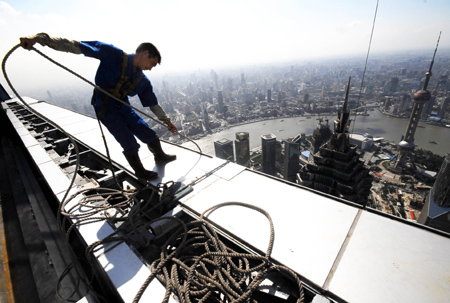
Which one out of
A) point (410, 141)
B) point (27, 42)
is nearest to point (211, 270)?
point (27, 42)

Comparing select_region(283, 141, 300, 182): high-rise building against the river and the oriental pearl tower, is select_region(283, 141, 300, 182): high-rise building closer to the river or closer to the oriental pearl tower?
the river

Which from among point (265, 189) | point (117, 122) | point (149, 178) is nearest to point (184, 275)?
point (265, 189)

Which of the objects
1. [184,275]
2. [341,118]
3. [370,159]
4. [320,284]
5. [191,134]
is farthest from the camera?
[191,134]

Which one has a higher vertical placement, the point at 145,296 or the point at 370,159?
the point at 145,296

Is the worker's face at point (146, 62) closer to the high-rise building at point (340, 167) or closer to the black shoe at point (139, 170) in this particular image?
the black shoe at point (139, 170)

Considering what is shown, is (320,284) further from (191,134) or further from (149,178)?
(191,134)

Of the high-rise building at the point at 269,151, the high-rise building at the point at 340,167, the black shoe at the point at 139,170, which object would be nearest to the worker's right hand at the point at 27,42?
the black shoe at the point at 139,170

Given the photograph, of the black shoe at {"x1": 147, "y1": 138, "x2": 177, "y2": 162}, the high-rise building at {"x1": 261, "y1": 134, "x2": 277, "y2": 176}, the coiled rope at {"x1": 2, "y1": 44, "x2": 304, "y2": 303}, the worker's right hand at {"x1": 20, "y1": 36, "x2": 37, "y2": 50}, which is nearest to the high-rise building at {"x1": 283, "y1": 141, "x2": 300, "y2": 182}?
the high-rise building at {"x1": 261, "y1": 134, "x2": 277, "y2": 176}
